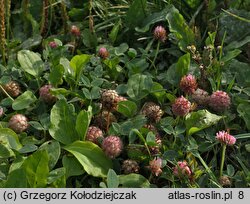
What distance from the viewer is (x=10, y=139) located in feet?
6.32

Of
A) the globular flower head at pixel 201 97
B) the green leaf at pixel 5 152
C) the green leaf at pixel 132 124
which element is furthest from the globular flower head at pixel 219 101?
the green leaf at pixel 5 152

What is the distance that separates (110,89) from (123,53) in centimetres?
28

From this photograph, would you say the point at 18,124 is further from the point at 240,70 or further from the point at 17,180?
the point at 240,70

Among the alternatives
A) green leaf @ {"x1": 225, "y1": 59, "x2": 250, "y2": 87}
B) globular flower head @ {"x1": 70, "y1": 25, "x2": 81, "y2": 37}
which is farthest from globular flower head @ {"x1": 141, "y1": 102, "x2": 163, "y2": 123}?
globular flower head @ {"x1": 70, "y1": 25, "x2": 81, "y2": 37}

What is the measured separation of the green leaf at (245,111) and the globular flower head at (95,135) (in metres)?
0.51

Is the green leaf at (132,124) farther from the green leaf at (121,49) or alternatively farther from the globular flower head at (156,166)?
the green leaf at (121,49)

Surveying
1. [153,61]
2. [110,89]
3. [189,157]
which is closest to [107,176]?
[189,157]

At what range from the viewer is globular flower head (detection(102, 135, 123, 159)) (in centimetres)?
192

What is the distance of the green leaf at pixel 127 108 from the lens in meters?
2.04

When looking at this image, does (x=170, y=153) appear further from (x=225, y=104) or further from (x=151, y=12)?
(x=151, y=12)

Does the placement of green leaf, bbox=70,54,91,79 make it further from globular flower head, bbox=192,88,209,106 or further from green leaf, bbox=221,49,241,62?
green leaf, bbox=221,49,241,62

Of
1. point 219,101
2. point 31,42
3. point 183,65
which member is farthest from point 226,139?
point 31,42

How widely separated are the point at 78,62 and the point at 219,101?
0.56 metres

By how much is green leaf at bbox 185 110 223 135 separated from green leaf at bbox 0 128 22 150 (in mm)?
583
